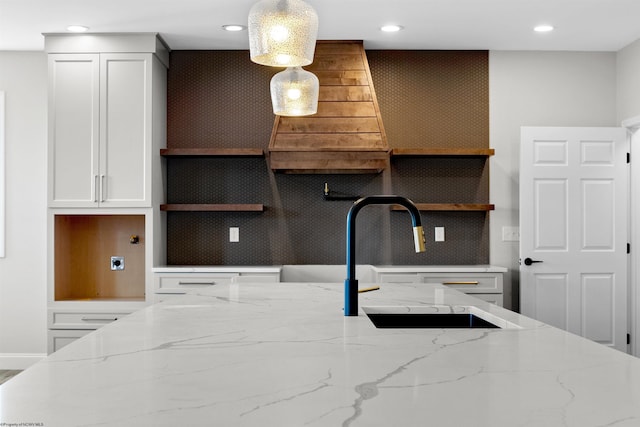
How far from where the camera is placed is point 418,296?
2275 mm

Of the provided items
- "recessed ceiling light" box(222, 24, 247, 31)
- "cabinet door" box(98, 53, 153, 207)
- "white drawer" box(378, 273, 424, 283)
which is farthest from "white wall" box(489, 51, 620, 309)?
"cabinet door" box(98, 53, 153, 207)

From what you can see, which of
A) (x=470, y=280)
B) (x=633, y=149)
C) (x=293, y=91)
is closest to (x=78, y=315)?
(x=293, y=91)

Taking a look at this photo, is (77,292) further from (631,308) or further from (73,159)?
(631,308)

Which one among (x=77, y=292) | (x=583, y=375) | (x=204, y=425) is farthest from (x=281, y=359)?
(x=77, y=292)

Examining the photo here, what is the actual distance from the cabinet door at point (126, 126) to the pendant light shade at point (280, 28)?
270 centimetres

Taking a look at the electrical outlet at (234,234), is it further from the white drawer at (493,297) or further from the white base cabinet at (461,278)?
the white drawer at (493,297)

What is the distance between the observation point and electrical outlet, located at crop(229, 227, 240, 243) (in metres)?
4.83

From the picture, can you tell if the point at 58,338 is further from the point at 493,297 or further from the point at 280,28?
the point at 280,28

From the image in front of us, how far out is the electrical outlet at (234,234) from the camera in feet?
15.8

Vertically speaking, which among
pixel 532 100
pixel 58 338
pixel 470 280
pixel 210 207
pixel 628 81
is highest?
pixel 628 81

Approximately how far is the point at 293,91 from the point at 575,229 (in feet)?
10.1

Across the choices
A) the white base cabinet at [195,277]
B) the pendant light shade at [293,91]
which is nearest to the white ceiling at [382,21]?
the pendant light shade at [293,91]

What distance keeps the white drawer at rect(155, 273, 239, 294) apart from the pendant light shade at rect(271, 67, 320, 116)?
2.02 meters

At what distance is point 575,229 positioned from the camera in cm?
465
